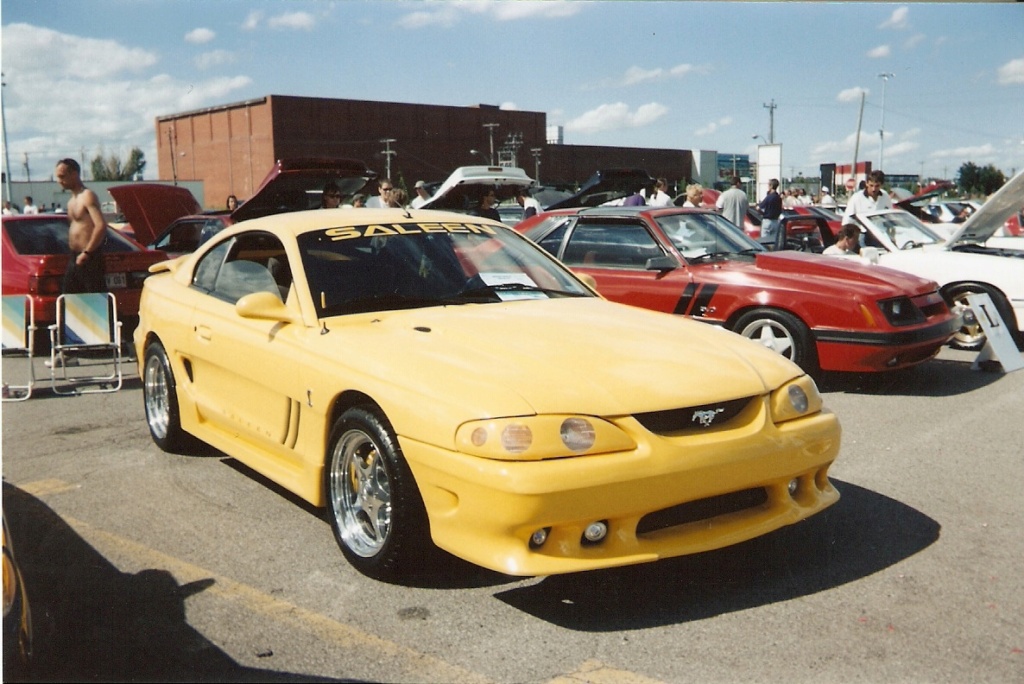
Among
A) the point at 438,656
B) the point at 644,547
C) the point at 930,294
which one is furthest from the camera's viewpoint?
the point at 930,294

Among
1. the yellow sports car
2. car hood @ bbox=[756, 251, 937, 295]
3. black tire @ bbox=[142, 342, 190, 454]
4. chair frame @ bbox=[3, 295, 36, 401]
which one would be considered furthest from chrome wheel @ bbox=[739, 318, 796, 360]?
chair frame @ bbox=[3, 295, 36, 401]

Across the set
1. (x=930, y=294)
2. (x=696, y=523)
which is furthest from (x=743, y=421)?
(x=930, y=294)

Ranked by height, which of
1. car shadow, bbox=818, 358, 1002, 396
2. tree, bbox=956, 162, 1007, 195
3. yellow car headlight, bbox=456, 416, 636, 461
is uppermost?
tree, bbox=956, 162, 1007, 195

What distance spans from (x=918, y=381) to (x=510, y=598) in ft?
→ 17.5

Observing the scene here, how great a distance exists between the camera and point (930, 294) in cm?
752

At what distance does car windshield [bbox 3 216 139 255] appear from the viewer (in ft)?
31.6

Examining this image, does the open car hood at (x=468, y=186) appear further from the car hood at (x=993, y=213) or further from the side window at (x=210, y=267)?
the side window at (x=210, y=267)

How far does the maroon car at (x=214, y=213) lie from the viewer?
1200 cm

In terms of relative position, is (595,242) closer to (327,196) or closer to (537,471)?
(327,196)

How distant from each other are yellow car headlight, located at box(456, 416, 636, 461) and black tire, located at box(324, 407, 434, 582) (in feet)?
1.14

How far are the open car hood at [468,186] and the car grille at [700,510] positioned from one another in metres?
9.51

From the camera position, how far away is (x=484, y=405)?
3.24m

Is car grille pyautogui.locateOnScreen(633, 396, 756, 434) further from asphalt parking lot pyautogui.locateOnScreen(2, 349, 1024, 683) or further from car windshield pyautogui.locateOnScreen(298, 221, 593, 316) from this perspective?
car windshield pyautogui.locateOnScreen(298, 221, 593, 316)

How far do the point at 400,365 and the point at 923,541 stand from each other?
7.40ft
